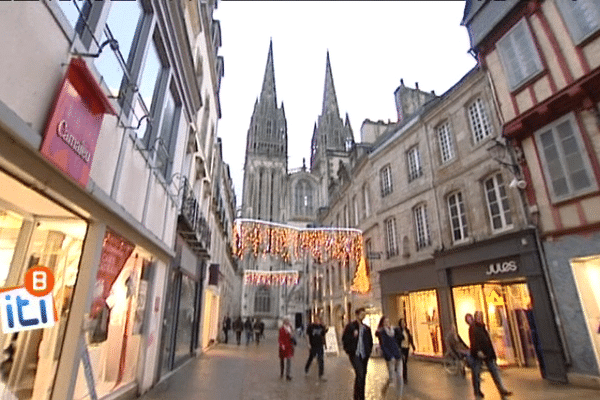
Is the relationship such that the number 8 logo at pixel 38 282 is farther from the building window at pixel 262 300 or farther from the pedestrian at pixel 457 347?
the building window at pixel 262 300

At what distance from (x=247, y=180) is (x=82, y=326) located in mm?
65815

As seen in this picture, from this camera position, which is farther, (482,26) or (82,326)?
(482,26)

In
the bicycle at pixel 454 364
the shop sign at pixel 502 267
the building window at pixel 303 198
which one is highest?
the building window at pixel 303 198

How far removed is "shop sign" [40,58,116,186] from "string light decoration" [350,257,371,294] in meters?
15.5


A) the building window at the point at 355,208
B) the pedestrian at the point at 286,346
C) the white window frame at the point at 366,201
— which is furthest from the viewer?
the building window at the point at 355,208

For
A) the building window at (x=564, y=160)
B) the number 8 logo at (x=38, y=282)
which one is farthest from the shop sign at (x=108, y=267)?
the building window at (x=564, y=160)

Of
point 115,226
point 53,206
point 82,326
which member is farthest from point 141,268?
point 53,206

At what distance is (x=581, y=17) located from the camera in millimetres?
8344

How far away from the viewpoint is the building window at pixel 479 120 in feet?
38.3

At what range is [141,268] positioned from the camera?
24.1 feet

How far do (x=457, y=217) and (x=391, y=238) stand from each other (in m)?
4.12

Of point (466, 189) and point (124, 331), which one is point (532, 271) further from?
point (124, 331)

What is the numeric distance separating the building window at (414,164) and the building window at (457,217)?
7.11ft

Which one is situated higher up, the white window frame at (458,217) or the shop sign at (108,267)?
the white window frame at (458,217)
